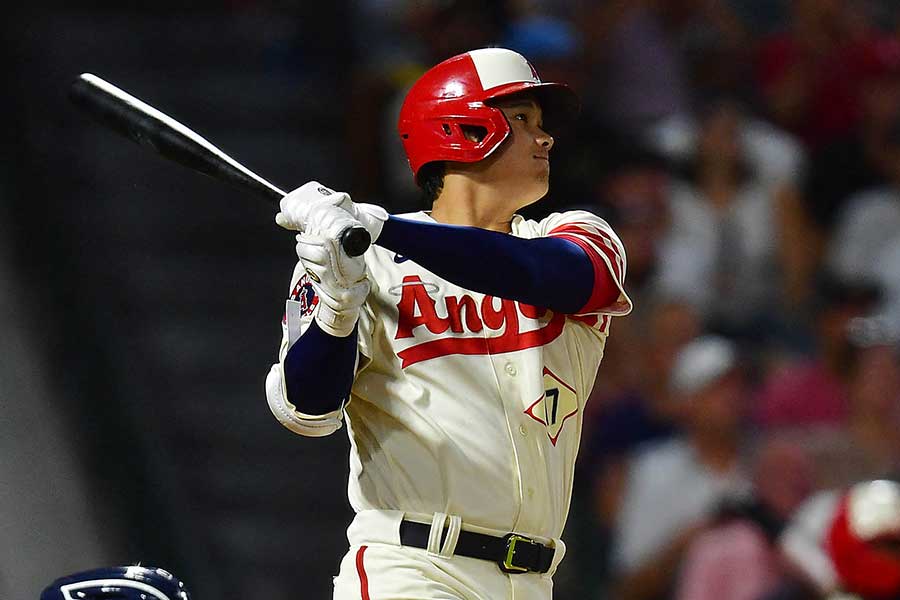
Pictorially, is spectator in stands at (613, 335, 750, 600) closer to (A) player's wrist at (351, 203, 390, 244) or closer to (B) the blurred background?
(B) the blurred background

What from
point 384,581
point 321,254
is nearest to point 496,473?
point 384,581

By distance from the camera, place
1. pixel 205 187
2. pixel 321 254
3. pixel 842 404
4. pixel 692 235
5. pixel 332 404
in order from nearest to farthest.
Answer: pixel 321 254 → pixel 332 404 → pixel 842 404 → pixel 692 235 → pixel 205 187

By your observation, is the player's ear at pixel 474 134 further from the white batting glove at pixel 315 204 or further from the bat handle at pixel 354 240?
Result: the bat handle at pixel 354 240

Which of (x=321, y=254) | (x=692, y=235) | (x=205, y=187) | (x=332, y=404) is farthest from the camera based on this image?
(x=205, y=187)

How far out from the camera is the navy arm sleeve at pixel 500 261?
247cm

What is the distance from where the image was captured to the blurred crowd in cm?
530

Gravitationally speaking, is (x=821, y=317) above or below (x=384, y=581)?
above

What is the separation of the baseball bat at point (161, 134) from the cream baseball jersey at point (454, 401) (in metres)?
0.22

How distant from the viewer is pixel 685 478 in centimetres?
536

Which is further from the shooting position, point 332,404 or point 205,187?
point 205,187

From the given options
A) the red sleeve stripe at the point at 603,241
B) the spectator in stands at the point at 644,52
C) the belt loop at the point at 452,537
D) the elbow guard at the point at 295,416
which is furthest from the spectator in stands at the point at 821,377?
the elbow guard at the point at 295,416

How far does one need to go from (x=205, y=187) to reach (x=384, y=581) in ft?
13.8

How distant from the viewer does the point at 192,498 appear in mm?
5805

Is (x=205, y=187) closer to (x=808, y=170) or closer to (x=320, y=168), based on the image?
(x=320, y=168)
